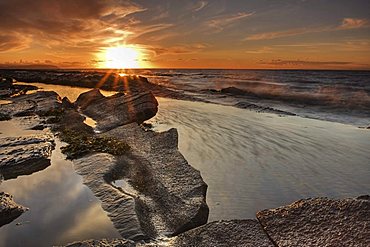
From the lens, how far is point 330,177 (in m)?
7.51

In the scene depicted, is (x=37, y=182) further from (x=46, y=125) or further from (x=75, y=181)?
(x=46, y=125)

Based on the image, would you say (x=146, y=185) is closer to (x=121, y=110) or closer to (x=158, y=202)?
(x=158, y=202)

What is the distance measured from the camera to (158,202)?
5.83 meters

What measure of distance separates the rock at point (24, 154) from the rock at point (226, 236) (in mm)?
5201

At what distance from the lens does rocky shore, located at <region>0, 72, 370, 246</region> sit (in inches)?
164

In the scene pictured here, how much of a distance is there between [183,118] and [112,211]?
408 inches

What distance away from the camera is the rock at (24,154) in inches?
299

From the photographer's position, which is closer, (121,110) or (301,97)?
A: (121,110)

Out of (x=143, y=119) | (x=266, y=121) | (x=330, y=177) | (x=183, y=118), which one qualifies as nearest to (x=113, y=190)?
(x=330, y=177)

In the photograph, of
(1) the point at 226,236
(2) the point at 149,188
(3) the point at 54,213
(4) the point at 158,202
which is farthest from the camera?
(2) the point at 149,188

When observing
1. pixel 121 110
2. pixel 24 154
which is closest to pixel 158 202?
pixel 24 154

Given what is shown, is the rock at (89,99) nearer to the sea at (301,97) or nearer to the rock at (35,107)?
the rock at (35,107)

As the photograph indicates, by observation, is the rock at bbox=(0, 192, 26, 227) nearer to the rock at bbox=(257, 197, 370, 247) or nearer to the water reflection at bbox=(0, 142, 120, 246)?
the water reflection at bbox=(0, 142, 120, 246)

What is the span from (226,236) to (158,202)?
1907 millimetres
